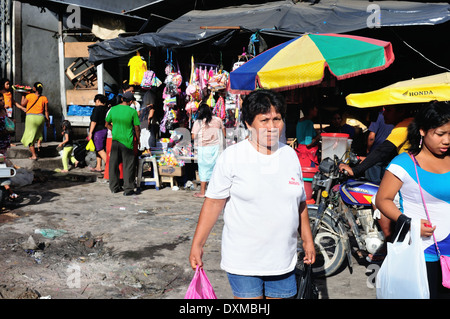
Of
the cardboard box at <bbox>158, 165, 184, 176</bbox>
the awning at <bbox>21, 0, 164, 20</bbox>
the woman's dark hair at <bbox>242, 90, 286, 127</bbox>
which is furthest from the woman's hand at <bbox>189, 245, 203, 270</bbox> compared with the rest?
the awning at <bbox>21, 0, 164, 20</bbox>

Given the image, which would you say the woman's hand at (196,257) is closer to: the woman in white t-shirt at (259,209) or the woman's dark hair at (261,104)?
the woman in white t-shirt at (259,209)

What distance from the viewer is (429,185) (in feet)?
9.06

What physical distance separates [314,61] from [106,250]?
385 cm

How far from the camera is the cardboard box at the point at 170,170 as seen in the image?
30.4ft

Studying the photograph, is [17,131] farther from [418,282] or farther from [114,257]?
[418,282]

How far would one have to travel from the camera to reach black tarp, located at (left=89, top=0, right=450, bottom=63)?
798 centimetres

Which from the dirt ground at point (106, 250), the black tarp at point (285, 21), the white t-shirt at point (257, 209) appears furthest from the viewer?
the black tarp at point (285, 21)

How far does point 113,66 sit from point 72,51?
125 centimetres

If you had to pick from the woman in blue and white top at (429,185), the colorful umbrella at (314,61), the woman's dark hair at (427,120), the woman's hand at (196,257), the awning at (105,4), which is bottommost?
the woman's hand at (196,257)

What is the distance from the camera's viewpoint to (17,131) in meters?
13.1

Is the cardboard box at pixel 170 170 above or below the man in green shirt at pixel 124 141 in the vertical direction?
below

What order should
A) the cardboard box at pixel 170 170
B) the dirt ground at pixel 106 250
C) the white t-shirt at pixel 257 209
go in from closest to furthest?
1. the white t-shirt at pixel 257 209
2. the dirt ground at pixel 106 250
3. the cardboard box at pixel 170 170

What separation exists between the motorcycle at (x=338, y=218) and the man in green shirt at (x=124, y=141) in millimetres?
4969

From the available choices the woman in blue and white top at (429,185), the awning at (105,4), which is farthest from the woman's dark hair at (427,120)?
the awning at (105,4)
